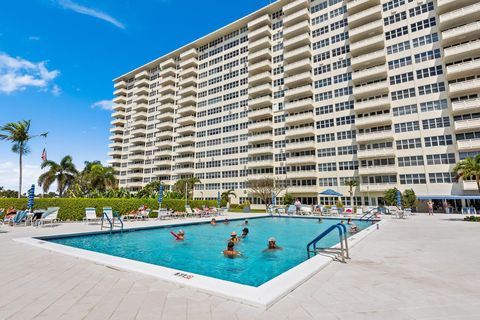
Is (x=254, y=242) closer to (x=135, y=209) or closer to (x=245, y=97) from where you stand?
(x=135, y=209)

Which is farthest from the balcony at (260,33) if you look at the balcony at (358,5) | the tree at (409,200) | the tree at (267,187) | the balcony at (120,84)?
the balcony at (120,84)

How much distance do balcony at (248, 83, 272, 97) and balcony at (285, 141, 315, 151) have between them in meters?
13.7

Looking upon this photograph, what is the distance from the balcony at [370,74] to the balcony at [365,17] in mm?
9765

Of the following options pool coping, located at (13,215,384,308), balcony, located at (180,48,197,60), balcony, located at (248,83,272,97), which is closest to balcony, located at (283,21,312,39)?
balcony, located at (248,83,272,97)

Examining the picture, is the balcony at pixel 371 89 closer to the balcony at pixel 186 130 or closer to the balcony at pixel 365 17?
the balcony at pixel 365 17

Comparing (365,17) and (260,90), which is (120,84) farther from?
(365,17)

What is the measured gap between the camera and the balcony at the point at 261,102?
54.3 metres

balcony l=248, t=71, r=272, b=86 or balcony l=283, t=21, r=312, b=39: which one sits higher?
balcony l=283, t=21, r=312, b=39

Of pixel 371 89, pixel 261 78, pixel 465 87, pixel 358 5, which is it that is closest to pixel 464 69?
pixel 465 87

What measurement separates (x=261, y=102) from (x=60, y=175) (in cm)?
4520

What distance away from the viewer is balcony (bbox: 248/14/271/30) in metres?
57.1

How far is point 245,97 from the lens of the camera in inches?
2334

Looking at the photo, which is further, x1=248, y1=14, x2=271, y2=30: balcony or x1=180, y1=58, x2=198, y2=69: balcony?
x1=180, y1=58, x2=198, y2=69: balcony

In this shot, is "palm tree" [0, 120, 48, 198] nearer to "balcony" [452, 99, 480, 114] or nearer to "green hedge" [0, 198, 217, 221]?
"green hedge" [0, 198, 217, 221]
